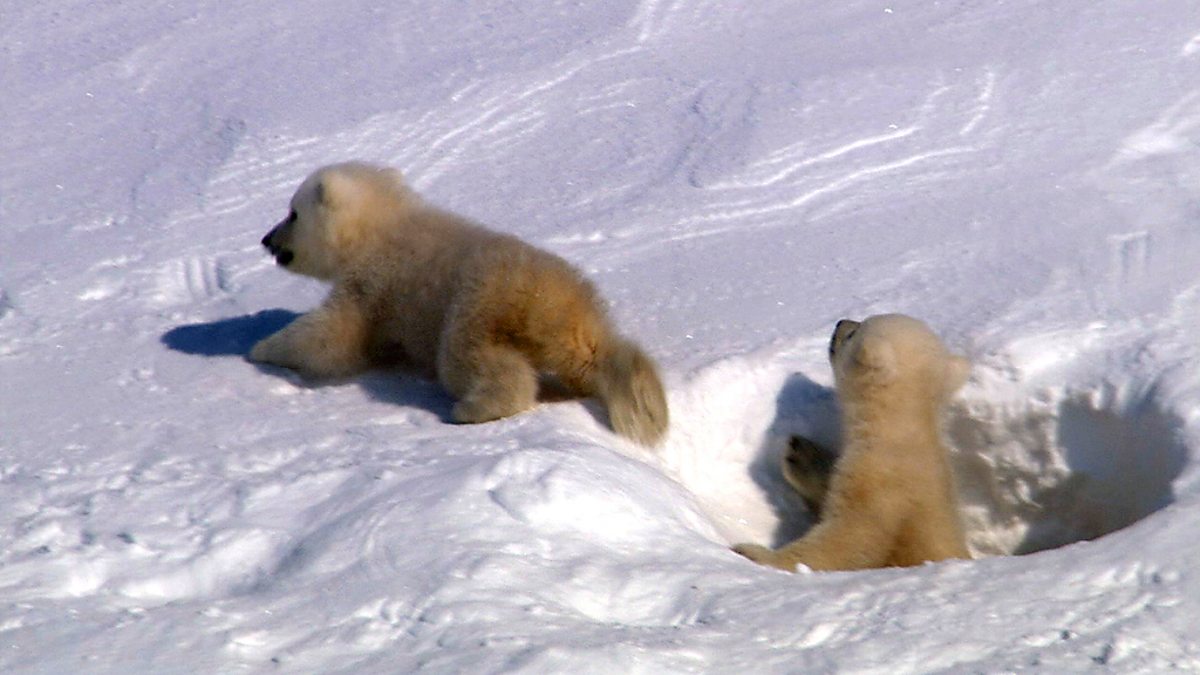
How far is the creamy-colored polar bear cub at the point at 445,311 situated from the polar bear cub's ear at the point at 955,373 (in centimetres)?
90

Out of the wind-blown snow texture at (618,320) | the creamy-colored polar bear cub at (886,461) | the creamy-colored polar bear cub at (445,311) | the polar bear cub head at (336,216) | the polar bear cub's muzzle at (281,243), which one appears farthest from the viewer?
the polar bear cub's muzzle at (281,243)

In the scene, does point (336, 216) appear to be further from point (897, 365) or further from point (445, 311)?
point (897, 365)

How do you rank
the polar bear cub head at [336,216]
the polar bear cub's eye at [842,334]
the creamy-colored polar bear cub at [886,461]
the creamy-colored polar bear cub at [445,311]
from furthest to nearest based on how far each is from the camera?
the polar bear cub head at [336,216], the polar bear cub's eye at [842,334], the creamy-colored polar bear cub at [445,311], the creamy-colored polar bear cub at [886,461]

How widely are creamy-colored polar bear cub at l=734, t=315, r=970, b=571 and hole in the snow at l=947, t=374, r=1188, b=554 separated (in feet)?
0.77

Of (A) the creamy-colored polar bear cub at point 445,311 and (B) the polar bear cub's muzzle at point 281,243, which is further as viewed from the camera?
(B) the polar bear cub's muzzle at point 281,243

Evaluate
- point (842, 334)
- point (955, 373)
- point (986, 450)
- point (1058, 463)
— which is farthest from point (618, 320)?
point (1058, 463)

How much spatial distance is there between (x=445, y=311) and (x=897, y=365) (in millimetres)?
1431

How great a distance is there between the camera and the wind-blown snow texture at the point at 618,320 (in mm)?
3068

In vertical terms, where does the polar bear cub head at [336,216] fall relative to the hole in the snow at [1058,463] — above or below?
above

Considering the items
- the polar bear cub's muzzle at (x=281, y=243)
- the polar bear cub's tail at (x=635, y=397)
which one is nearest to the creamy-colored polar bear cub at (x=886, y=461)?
the polar bear cub's tail at (x=635, y=397)

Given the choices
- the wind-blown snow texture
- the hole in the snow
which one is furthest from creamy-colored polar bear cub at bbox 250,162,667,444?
the hole in the snow

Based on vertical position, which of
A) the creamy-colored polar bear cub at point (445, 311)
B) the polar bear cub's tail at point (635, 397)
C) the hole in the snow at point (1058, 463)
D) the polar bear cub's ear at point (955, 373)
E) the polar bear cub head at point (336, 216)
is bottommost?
the hole in the snow at point (1058, 463)

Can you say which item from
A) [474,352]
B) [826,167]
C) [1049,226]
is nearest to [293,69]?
[826,167]

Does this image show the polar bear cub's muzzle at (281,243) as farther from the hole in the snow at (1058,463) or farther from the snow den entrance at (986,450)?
the hole in the snow at (1058,463)
